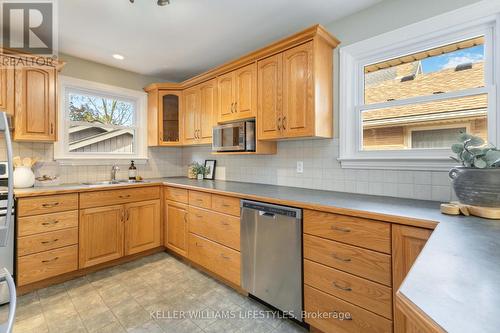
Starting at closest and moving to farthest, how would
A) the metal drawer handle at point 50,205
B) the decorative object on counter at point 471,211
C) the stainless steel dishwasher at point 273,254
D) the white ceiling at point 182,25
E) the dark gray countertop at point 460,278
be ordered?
the dark gray countertop at point 460,278 < the decorative object on counter at point 471,211 < the stainless steel dishwasher at point 273,254 < the white ceiling at point 182,25 < the metal drawer handle at point 50,205

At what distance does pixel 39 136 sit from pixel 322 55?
300cm

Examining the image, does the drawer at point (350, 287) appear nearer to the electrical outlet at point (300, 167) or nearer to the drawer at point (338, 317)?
the drawer at point (338, 317)

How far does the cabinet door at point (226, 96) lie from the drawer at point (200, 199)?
92 centimetres

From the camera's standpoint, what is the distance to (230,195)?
2266mm

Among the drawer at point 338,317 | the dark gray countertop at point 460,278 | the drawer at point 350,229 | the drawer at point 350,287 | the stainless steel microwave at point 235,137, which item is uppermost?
the stainless steel microwave at point 235,137

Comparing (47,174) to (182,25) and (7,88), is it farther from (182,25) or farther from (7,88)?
(182,25)

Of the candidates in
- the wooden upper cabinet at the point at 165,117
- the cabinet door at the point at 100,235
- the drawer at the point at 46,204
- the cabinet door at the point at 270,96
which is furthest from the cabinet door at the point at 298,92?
the drawer at the point at 46,204

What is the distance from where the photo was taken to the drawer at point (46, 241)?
7.25 ft

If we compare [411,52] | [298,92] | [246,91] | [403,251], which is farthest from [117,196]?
[411,52]

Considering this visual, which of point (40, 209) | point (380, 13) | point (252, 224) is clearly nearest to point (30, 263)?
point (40, 209)

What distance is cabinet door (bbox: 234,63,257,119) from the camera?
256 centimetres

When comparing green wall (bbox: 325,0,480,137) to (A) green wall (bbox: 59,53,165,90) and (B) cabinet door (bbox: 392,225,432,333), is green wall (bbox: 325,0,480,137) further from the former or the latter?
(A) green wall (bbox: 59,53,165,90)

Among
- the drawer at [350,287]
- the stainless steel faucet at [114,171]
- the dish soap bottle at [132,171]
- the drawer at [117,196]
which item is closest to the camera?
the drawer at [350,287]

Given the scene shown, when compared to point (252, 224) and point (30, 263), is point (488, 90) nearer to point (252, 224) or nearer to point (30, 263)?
point (252, 224)
